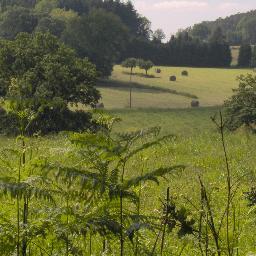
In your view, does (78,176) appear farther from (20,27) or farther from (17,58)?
(20,27)

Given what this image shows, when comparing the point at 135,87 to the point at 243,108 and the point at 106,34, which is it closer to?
the point at 106,34

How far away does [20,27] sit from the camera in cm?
8725

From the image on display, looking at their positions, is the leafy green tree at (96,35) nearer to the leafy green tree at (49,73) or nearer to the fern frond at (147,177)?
the leafy green tree at (49,73)

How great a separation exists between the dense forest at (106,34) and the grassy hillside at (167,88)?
3196mm

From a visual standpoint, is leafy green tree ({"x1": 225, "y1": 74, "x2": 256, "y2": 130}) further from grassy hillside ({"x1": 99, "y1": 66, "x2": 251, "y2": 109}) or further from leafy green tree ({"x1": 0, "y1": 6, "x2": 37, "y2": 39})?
leafy green tree ({"x1": 0, "y1": 6, "x2": 37, "y2": 39})

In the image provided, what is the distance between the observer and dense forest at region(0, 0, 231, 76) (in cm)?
7806

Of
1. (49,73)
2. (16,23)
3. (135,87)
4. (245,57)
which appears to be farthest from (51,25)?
(49,73)

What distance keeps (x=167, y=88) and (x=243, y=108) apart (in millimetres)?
39501

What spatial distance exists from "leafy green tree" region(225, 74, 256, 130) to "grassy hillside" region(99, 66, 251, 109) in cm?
2104

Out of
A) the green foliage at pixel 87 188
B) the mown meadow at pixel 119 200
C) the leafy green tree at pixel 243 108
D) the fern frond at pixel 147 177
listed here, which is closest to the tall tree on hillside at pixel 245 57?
the leafy green tree at pixel 243 108

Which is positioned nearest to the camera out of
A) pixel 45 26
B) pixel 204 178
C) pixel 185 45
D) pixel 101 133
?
pixel 101 133

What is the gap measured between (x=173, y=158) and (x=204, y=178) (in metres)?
5.20

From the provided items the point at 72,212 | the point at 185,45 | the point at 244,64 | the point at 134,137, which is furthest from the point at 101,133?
the point at 244,64

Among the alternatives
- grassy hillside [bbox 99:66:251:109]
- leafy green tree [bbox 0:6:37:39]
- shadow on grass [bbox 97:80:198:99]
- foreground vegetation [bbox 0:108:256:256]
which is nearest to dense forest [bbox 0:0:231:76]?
leafy green tree [bbox 0:6:37:39]
